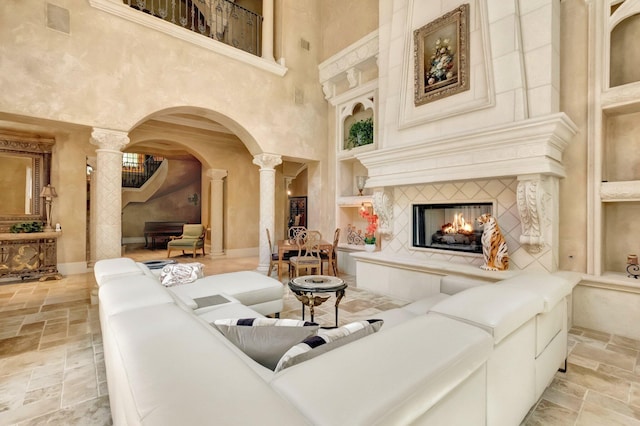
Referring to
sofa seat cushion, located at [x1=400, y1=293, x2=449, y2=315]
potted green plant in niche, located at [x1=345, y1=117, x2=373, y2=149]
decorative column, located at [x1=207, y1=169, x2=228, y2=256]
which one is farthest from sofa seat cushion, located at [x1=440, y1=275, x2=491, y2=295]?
decorative column, located at [x1=207, y1=169, x2=228, y2=256]

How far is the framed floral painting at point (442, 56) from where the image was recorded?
12.2ft

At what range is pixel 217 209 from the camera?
8336mm

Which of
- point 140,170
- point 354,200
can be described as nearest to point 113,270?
point 354,200

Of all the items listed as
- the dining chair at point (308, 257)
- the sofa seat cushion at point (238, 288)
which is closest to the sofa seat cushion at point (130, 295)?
the sofa seat cushion at point (238, 288)

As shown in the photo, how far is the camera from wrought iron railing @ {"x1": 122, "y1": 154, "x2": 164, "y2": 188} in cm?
1090

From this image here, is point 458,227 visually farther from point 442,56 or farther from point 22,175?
point 22,175

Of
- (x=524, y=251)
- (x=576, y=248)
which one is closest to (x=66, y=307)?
(x=524, y=251)

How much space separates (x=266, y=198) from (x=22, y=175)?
4.67m

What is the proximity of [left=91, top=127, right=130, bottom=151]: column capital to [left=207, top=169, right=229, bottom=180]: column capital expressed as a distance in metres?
3.85

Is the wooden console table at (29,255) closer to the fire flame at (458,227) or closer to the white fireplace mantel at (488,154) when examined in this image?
the white fireplace mantel at (488,154)

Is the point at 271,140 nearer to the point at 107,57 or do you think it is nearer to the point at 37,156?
the point at 107,57

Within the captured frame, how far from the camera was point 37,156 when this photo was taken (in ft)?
19.1

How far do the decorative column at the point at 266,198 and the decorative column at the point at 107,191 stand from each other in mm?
2315

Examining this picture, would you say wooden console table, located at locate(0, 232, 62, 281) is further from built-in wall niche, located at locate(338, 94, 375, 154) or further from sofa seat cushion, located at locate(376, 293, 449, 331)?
sofa seat cushion, located at locate(376, 293, 449, 331)
